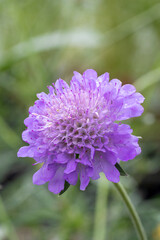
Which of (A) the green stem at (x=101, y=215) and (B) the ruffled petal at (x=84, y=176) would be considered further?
(A) the green stem at (x=101, y=215)

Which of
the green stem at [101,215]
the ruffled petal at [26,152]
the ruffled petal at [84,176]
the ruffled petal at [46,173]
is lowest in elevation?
the green stem at [101,215]

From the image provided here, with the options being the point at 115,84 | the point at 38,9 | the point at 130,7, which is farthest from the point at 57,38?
the point at 115,84

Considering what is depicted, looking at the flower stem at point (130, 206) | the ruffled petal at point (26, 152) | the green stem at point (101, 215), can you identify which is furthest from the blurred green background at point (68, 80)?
the flower stem at point (130, 206)

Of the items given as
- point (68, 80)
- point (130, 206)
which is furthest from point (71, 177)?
point (68, 80)

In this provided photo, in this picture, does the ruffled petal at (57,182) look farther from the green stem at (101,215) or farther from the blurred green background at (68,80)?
the green stem at (101,215)

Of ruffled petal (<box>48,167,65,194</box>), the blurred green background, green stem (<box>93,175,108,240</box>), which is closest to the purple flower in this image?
ruffled petal (<box>48,167,65,194</box>)

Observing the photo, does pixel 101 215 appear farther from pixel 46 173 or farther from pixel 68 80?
pixel 68 80

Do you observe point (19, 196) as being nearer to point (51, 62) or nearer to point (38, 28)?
point (51, 62)

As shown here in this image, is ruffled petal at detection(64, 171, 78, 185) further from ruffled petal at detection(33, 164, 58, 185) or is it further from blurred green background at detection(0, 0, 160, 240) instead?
blurred green background at detection(0, 0, 160, 240)
